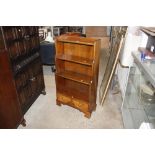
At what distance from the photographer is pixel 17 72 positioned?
214 cm

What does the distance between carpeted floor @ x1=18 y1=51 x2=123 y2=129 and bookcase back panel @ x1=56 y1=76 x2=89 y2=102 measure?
0.31 meters

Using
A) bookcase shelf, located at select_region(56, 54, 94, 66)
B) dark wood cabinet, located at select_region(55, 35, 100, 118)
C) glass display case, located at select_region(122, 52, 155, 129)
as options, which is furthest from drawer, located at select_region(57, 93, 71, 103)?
glass display case, located at select_region(122, 52, 155, 129)

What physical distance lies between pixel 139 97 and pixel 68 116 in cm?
111

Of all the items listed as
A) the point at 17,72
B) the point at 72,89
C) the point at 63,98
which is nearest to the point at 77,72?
the point at 72,89

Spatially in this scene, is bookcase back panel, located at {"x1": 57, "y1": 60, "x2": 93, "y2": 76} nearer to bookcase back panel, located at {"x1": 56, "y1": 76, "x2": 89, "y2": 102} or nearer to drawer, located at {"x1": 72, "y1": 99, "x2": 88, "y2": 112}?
bookcase back panel, located at {"x1": 56, "y1": 76, "x2": 89, "y2": 102}

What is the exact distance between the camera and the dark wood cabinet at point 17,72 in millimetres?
1786

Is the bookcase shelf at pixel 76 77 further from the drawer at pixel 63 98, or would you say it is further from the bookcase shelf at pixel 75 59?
the drawer at pixel 63 98

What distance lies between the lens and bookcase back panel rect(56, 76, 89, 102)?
241cm

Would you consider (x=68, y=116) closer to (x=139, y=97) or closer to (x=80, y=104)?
(x=80, y=104)

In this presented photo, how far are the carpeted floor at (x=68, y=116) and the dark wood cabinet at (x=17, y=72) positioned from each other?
0.17m
